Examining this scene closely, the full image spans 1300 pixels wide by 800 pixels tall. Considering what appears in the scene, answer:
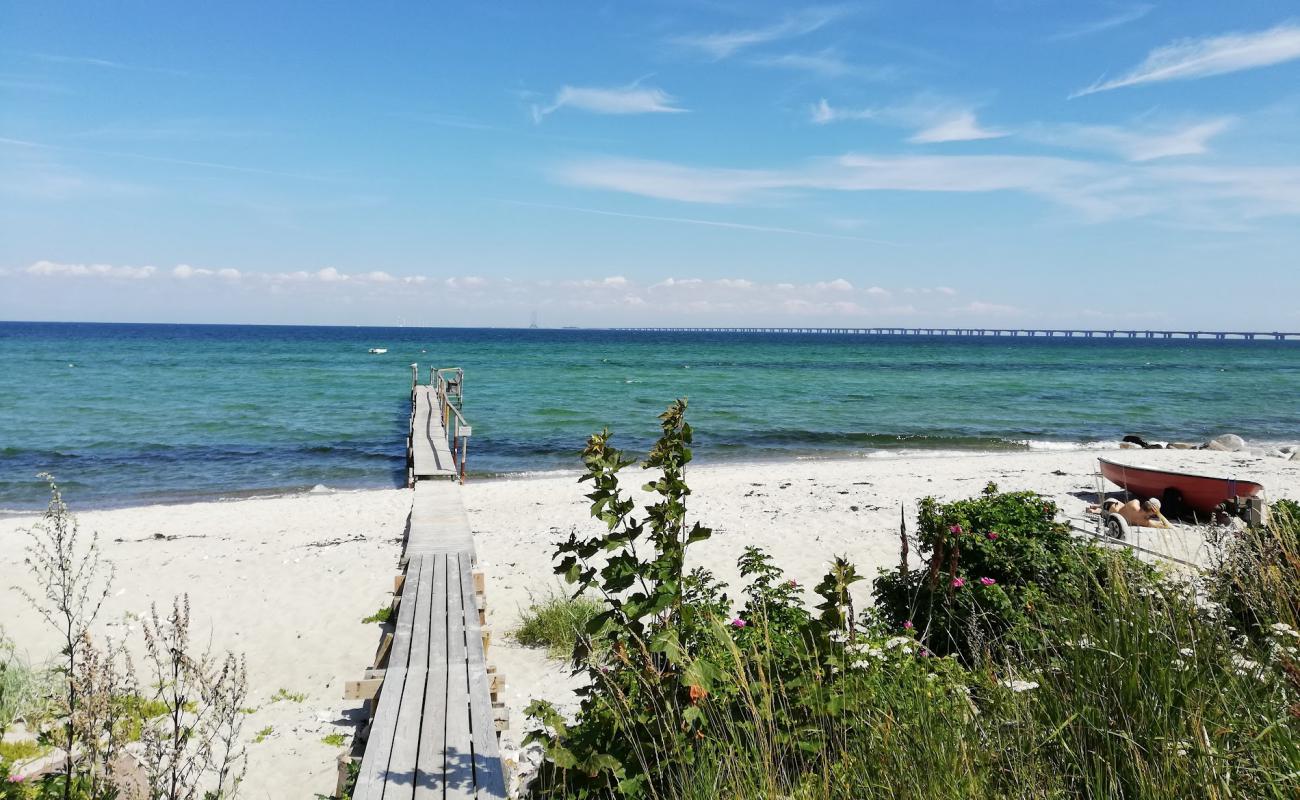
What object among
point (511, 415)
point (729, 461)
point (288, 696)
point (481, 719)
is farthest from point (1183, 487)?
point (511, 415)

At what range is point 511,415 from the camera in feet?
103

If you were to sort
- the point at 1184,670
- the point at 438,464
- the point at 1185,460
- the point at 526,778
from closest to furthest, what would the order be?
the point at 1184,670 < the point at 526,778 < the point at 438,464 < the point at 1185,460

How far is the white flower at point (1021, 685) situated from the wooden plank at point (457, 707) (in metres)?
2.49

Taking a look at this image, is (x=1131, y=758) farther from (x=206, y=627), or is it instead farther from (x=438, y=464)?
(x=438, y=464)

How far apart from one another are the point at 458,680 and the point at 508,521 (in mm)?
8342

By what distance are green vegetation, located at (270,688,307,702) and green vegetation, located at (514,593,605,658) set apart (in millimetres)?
1956

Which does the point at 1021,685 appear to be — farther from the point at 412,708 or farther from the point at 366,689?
the point at 366,689

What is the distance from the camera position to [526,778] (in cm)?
489

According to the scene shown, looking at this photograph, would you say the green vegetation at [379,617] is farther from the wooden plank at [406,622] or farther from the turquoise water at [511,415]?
the turquoise water at [511,415]

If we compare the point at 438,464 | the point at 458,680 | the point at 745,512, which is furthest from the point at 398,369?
the point at 458,680

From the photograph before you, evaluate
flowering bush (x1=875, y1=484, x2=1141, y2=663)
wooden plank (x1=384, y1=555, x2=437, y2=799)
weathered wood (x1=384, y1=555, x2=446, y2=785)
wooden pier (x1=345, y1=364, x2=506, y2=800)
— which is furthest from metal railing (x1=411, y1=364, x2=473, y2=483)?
flowering bush (x1=875, y1=484, x2=1141, y2=663)

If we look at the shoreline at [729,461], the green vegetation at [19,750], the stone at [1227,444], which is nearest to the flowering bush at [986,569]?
the green vegetation at [19,750]

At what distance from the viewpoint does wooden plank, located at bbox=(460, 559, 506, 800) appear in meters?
3.89

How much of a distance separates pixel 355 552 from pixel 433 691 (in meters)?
Result: 7.02
